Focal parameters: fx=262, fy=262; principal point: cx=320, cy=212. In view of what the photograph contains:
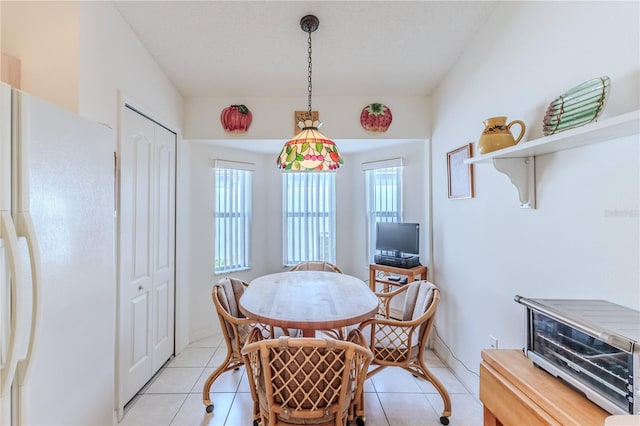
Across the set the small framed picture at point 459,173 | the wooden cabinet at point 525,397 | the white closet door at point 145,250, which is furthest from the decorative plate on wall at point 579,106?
the white closet door at point 145,250

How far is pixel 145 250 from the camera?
2.13 meters

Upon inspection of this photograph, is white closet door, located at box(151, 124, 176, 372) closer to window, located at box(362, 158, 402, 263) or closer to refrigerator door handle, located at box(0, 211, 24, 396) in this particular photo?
refrigerator door handle, located at box(0, 211, 24, 396)

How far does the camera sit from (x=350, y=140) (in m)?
2.93

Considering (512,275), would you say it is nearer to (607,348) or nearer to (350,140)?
(607,348)

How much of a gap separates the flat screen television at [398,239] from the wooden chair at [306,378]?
69.3 inches

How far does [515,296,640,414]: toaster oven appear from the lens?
72 centimetres

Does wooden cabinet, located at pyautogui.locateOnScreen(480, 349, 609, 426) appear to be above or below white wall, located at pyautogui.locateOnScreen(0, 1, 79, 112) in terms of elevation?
below

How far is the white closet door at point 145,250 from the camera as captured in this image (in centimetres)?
187

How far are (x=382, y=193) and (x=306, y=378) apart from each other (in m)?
2.56

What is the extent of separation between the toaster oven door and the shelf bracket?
688mm

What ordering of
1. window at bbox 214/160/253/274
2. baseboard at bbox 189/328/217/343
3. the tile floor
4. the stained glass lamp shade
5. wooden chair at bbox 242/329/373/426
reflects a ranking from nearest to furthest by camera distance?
wooden chair at bbox 242/329/373/426
the stained glass lamp shade
the tile floor
baseboard at bbox 189/328/217/343
window at bbox 214/160/253/274

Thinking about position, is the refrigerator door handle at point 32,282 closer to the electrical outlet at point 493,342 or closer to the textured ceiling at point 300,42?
the textured ceiling at point 300,42

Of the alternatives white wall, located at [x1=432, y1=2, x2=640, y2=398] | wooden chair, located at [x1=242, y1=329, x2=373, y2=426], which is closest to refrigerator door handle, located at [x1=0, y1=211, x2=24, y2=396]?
wooden chair, located at [x1=242, y1=329, x2=373, y2=426]

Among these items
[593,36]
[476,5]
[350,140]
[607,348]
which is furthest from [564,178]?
[350,140]
